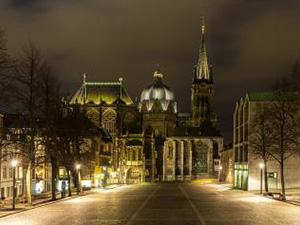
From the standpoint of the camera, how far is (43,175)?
79.9 metres

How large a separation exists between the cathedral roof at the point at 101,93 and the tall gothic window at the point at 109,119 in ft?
12.6

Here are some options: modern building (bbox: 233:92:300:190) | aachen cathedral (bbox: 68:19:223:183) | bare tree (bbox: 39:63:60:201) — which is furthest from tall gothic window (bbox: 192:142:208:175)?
bare tree (bbox: 39:63:60:201)

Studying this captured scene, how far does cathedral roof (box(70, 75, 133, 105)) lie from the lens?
159375 mm

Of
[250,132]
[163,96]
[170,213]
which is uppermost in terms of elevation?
[163,96]

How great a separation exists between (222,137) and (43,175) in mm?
85460

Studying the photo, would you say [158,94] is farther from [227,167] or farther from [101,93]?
[227,167]

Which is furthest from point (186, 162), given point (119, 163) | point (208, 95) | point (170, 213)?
point (170, 213)

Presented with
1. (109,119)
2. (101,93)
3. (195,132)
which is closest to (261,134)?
(109,119)

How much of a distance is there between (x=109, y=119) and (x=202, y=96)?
37.9m

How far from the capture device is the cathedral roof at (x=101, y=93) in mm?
159375

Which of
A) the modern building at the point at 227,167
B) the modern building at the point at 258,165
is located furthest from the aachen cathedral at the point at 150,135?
the modern building at the point at 258,165

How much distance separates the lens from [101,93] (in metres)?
161

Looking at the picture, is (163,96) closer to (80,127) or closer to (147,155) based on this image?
(147,155)

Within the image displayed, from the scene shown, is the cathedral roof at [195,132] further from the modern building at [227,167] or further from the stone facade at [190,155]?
the modern building at [227,167]
